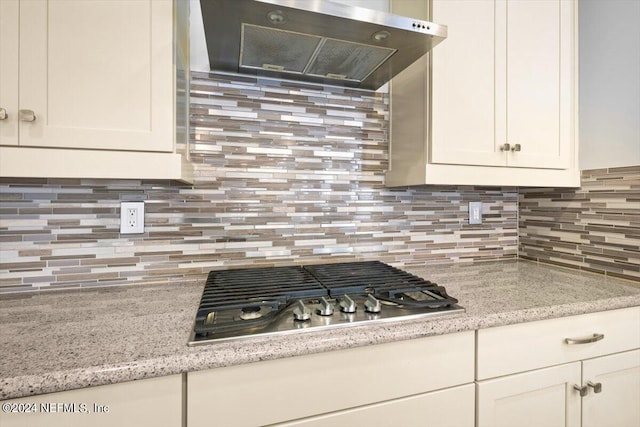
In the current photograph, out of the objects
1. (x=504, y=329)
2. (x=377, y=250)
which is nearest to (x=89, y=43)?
(x=377, y=250)

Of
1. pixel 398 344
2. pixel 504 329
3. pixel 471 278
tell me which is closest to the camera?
pixel 398 344

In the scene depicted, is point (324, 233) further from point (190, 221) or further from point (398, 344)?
point (398, 344)

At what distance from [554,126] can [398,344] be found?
1.24m

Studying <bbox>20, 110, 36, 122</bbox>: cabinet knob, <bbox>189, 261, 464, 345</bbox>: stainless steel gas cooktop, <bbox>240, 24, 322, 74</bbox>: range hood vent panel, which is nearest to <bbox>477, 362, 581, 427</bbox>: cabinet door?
<bbox>189, 261, 464, 345</bbox>: stainless steel gas cooktop

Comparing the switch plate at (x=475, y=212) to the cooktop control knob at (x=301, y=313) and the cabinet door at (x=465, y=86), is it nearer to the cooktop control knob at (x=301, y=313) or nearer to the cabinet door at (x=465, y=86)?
the cabinet door at (x=465, y=86)

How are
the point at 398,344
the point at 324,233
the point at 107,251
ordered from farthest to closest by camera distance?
the point at 324,233 < the point at 107,251 < the point at 398,344

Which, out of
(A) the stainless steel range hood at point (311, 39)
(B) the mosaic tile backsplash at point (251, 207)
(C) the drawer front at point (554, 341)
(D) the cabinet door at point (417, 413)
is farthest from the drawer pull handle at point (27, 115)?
(C) the drawer front at point (554, 341)

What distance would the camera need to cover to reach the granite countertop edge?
62cm

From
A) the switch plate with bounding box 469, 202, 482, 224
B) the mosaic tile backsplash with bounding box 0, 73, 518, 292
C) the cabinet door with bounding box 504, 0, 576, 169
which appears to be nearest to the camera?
the mosaic tile backsplash with bounding box 0, 73, 518, 292

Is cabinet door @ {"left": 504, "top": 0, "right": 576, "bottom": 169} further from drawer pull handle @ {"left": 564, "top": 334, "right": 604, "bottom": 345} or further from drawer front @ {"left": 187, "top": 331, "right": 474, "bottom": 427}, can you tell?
drawer front @ {"left": 187, "top": 331, "right": 474, "bottom": 427}

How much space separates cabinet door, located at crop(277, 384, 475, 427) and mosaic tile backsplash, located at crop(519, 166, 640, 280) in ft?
3.38

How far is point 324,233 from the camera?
58.8 inches

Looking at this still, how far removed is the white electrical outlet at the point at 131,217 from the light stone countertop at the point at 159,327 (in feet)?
0.73

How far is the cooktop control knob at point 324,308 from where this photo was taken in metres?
0.90
